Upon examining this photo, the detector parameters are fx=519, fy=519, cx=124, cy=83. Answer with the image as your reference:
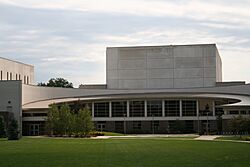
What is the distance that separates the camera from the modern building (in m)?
81.2

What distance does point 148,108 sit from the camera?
85125 mm

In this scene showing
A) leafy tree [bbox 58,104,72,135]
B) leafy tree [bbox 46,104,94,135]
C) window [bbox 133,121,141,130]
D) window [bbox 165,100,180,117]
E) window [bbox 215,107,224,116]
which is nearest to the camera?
leafy tree [bbox 58,104,72,135]

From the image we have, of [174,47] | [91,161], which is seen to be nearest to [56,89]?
[174,47]

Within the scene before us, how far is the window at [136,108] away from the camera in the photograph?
8525cm

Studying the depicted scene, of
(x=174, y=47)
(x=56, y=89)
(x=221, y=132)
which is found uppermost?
(x=174, y=47)

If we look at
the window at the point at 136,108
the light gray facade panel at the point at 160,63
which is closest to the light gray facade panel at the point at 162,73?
the light gray facade panel at the point at 160,63

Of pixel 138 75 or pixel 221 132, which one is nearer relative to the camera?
pixel 221 132

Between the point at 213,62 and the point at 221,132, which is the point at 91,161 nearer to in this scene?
the point at 221,132

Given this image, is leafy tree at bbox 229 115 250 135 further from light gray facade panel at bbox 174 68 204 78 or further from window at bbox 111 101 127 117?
light gray facade panel at bbox 174 68 204 78

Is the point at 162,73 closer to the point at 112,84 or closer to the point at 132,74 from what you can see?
the point at 132,74

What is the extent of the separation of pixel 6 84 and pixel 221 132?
1326 inches

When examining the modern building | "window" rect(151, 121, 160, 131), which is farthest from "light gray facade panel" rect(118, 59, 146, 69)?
"window" rect(151, 121, 160, 131)

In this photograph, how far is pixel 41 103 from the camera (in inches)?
3401

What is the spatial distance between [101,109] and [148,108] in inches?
310
